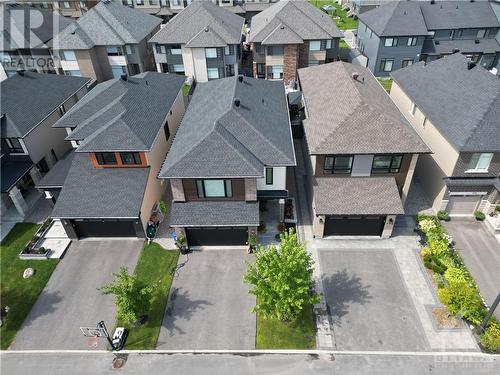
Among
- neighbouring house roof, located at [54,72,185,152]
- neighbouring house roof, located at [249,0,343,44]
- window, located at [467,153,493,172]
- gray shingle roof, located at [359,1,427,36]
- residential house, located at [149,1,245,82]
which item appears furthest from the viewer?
gray shingle roof, located at [359,1,427,36]

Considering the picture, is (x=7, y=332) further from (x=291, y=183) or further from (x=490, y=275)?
(x=490, y=275)

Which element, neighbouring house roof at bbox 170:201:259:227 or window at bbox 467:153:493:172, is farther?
window at bbox 467:153:493:172

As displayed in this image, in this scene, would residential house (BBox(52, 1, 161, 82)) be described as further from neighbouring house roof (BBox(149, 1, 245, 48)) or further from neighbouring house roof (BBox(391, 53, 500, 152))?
neighbouring house roof (BBox(391, 53, 500, 152))

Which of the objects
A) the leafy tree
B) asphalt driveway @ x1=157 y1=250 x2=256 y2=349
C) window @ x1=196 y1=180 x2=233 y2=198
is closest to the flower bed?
asphalt driveway @ x1=157 y1=250 x2=256 y2=349

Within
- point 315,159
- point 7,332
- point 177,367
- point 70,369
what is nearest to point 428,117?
point 315,159

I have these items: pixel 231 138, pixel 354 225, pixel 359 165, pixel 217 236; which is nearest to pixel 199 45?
pixel 231 138

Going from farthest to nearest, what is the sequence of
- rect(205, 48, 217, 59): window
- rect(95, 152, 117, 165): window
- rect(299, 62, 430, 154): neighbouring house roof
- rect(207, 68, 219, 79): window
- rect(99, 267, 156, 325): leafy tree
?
1. rect(207, 68, 219, 79): window
2. rect(205, 48, 217, 59): window
3. rect(95, 152, 117, 165): window
4. rect(299, 62, 430, 154): neighbouring house roof
5. rect(99, 267, 156, 325): leafy tree

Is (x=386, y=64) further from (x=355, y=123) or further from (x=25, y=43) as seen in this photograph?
(x=25, y=43)

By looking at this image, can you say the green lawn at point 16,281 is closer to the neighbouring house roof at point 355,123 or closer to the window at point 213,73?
the neighbouring house roof at point 355,123
